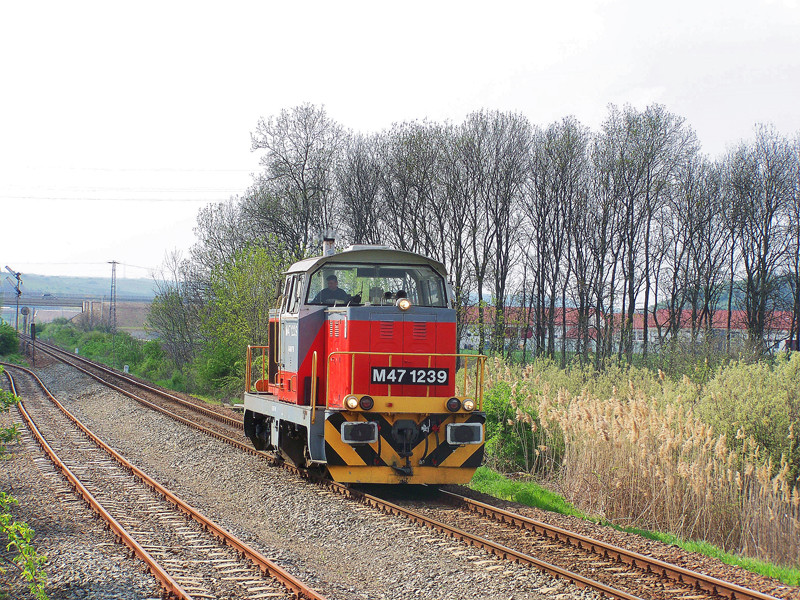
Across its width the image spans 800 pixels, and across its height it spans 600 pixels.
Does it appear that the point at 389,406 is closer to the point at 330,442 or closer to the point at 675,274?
the point at 330,442

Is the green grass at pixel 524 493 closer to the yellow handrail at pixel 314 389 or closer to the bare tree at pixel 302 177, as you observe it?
the yellow handrail at pixel 314 389

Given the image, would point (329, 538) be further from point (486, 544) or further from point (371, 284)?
point (371, 284)

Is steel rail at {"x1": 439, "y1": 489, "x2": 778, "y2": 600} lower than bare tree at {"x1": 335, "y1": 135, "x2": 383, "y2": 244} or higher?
lower

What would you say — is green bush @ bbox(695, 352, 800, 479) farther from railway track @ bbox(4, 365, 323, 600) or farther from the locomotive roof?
railway track @ bbox(4, 365, 323, 600)

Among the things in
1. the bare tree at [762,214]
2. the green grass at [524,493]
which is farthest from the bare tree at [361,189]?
the green grass at [524,493]

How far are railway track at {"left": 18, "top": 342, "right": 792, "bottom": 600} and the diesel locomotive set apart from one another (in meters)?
0.57

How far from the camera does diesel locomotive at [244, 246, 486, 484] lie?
9.42 meters

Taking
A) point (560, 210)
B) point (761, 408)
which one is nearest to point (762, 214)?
point (560, 210)

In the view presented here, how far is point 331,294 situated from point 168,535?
3909 mm

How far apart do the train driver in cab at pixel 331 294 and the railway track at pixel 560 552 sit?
2624 millimetres

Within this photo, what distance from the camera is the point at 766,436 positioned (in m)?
10.1

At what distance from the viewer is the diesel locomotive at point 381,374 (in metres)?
9.42

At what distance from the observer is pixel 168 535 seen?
8.01 meters

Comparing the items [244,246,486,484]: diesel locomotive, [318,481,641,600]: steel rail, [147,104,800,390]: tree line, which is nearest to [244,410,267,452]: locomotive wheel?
[244,246,486,484]: diesel locomotive
